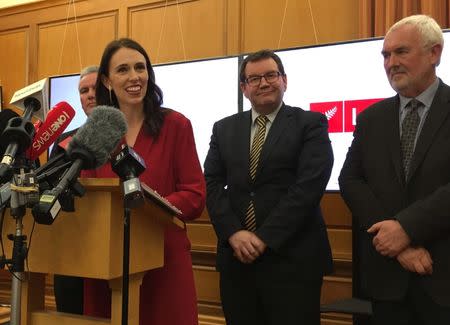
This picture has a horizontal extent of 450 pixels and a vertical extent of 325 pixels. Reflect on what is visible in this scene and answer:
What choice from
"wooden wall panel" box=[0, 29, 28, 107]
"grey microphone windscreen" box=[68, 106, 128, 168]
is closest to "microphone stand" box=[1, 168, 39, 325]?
"grey microphone windscreen" box=[68, 106, 128, 168]

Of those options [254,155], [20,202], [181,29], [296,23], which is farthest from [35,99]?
[181,29]

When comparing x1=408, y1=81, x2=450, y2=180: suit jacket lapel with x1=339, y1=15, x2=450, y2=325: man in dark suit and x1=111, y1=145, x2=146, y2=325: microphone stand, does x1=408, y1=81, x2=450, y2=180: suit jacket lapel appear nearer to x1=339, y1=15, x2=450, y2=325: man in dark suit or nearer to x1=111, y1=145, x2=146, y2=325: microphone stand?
x1=339, y1=15, x2=450, y2=325: man in dark suit

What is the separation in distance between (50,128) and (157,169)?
0.46 m

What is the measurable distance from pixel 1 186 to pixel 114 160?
28 cm

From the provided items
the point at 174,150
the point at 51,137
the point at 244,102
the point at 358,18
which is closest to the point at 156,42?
the point at 244,102

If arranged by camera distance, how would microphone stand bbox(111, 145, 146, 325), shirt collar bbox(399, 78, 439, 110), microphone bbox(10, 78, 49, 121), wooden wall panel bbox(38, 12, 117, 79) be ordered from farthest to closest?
wooden wall panel bbox(38, 12, 117, 79) < shirt collar bbox(399, 78, 439, 110) < microphone bbox(10, 78, 49, 121) < microphone stand bbox(111, 145, 146, 325)

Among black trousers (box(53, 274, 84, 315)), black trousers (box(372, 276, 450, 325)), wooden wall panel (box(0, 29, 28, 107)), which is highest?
wooden wall panel (box(0, 29, 28, 107))

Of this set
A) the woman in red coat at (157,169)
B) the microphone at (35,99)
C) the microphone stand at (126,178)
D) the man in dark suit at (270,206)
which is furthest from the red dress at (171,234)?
the man in dark suit at (270,206)

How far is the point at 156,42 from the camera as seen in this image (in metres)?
4.64

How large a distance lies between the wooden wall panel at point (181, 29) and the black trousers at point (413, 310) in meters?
2.85

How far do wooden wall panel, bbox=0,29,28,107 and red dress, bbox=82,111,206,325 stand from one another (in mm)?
3923

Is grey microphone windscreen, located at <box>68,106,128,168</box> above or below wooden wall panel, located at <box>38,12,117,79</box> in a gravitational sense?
below

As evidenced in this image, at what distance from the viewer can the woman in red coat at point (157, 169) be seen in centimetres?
172

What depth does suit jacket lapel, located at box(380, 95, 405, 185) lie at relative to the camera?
1.92 meters
